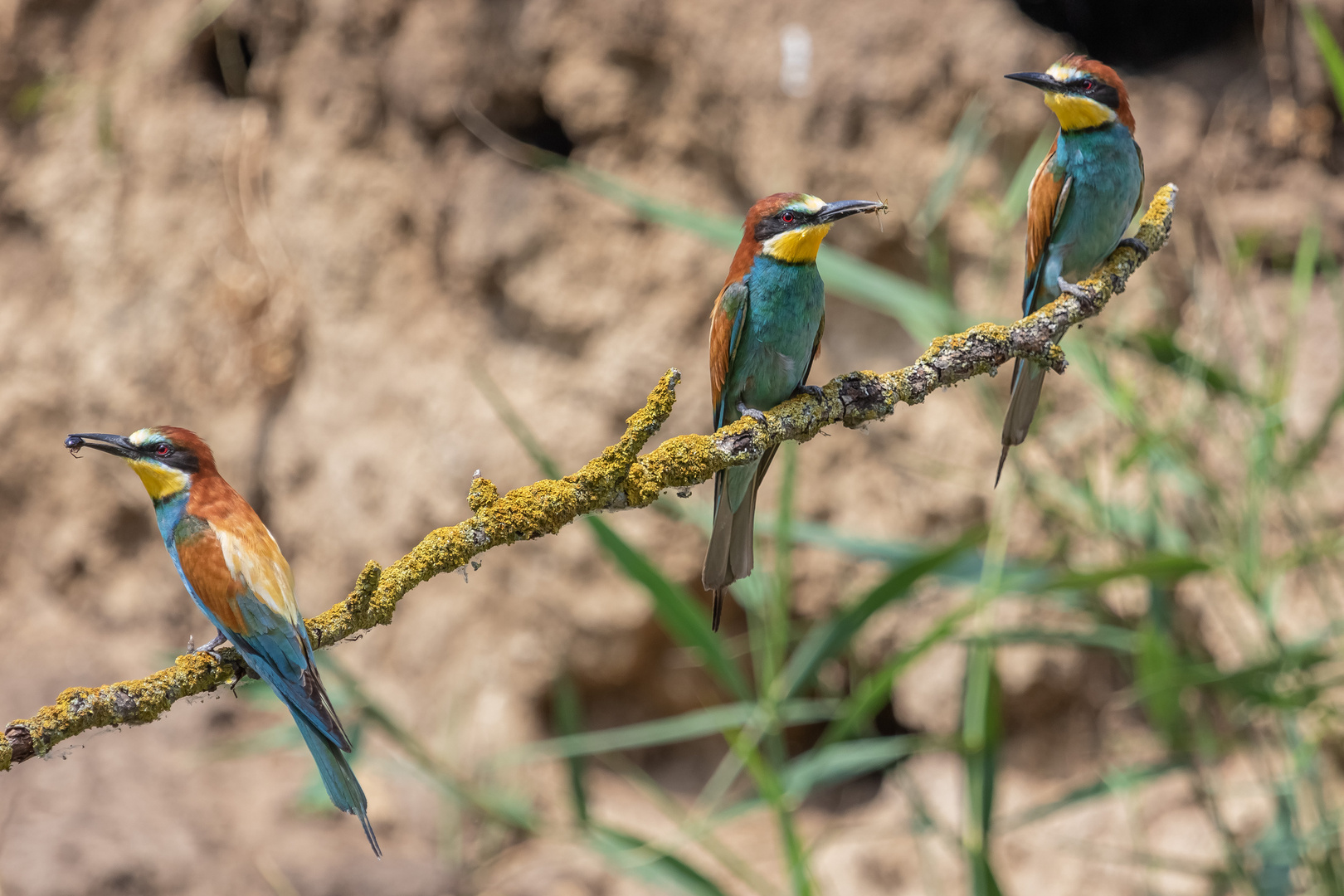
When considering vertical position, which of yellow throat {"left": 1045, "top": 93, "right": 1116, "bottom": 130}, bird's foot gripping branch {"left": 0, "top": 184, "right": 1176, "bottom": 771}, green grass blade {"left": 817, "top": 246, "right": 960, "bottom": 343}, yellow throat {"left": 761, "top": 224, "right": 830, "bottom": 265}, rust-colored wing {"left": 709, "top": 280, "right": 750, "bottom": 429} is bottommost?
green grass blade {"left": 817, "top": 246, "right": 960, "bottom": 343}

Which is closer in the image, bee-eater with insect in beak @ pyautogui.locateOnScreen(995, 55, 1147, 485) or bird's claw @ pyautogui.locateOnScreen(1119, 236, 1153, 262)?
bird's claw @ pyautogui.locateOnScreen(1119, 236, 1153, 262)

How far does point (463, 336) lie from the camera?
492 cm

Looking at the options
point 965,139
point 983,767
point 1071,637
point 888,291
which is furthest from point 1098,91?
point 965,139

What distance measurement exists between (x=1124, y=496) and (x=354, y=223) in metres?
3.34

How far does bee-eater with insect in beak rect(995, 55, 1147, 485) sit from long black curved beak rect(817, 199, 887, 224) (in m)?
0.29

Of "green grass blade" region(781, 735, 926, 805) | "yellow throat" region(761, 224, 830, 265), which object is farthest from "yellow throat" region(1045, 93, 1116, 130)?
"green grass blade" region(781, 735, 926, 805)

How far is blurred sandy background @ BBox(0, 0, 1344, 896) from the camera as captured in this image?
13.2ft

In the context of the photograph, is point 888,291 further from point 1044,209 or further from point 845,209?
point 845,209

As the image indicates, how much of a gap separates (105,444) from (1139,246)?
0.98 m

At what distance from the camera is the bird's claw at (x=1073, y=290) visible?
39.9 inches

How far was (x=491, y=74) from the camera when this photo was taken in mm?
4648

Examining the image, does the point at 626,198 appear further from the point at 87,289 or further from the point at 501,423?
the point at 87,289

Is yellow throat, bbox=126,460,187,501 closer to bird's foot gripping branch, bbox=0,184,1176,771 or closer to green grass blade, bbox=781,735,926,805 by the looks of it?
bird's foot gripping branch, bbox=0,184,1176,771

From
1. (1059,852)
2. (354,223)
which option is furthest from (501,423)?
(1059,852)
